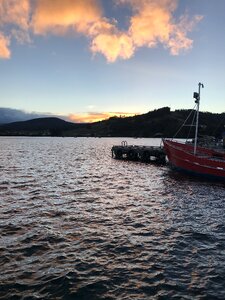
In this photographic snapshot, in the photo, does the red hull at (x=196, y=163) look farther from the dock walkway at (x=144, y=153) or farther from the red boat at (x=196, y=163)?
the dock walkway at (x=144, y=153)

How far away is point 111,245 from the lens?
1603 cm

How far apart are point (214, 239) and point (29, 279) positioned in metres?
10.1

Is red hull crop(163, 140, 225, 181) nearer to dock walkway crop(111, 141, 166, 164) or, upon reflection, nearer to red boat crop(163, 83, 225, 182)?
red boat crop(163, 83, 225, 182)

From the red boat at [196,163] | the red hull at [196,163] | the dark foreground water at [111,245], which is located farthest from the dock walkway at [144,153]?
the dark foreground water at [111,245]

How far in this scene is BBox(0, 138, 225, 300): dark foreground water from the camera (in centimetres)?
1170

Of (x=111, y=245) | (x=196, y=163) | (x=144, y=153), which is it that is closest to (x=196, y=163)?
(x=196, y=163)

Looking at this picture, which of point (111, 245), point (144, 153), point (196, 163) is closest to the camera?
point (111, 245)

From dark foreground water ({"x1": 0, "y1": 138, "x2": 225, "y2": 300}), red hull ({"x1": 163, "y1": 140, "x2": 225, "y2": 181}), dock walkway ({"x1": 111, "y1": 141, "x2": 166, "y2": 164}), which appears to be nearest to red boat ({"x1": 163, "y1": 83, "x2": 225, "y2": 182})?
red hull ({"x1": 163, "y1": 140, "x2": 225, "y2": 181})

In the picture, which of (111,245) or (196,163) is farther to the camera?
(196,163)

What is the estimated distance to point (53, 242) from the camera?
16.4 metres

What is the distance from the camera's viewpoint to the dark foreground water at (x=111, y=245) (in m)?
11.7

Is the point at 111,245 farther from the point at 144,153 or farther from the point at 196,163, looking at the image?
the point at 144,153

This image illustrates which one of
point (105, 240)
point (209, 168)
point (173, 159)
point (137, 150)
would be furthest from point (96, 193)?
point (137, 150)

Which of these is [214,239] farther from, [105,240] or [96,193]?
[96,193]
